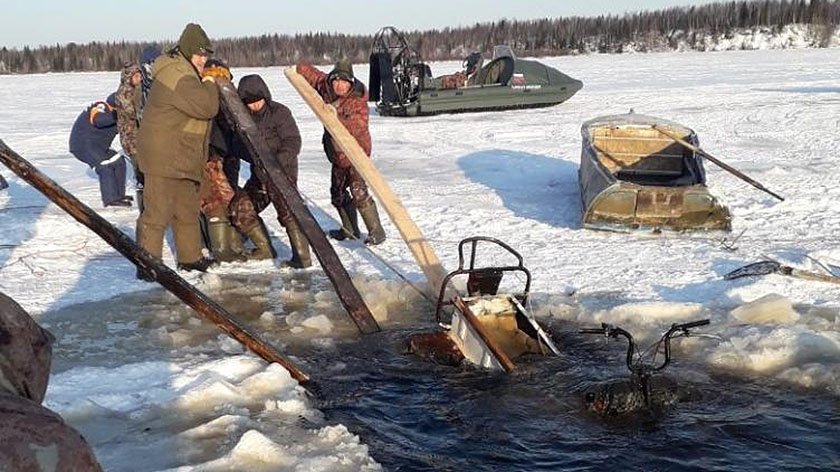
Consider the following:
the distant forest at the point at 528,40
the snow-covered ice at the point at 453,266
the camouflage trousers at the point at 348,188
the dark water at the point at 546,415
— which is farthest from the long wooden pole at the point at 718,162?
the distant forest at the point at 528,40

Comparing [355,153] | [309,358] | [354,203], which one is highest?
[355,153]

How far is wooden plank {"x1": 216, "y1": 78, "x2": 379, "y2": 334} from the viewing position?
550 centimetres

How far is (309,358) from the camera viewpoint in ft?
16.6

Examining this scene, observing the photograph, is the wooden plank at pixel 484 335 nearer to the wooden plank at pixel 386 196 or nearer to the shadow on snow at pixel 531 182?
the wooden plank at pixel 386 196

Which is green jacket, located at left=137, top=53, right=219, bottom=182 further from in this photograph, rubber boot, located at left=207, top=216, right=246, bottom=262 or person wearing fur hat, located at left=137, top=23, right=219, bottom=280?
rubber boot, located at left=207, top=216, right=246, bottom=262

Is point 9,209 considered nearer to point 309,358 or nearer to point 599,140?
point 309,358

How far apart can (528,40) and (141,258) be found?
47.1 metres

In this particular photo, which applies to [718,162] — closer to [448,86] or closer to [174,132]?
[174,132]

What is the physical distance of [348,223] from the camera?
787 centimetres

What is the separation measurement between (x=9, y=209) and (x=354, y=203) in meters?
3.82

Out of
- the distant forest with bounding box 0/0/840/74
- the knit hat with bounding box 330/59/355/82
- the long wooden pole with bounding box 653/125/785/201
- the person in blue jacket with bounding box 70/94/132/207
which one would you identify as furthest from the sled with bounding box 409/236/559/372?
the distant forest with bounding box 0/0/840/74

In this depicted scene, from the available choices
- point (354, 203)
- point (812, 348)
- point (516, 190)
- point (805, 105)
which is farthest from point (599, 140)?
point (805, 105)

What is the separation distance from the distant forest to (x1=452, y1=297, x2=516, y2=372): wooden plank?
40679 millimetres

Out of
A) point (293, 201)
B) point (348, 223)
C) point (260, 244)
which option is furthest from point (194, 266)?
point (348, 223)
